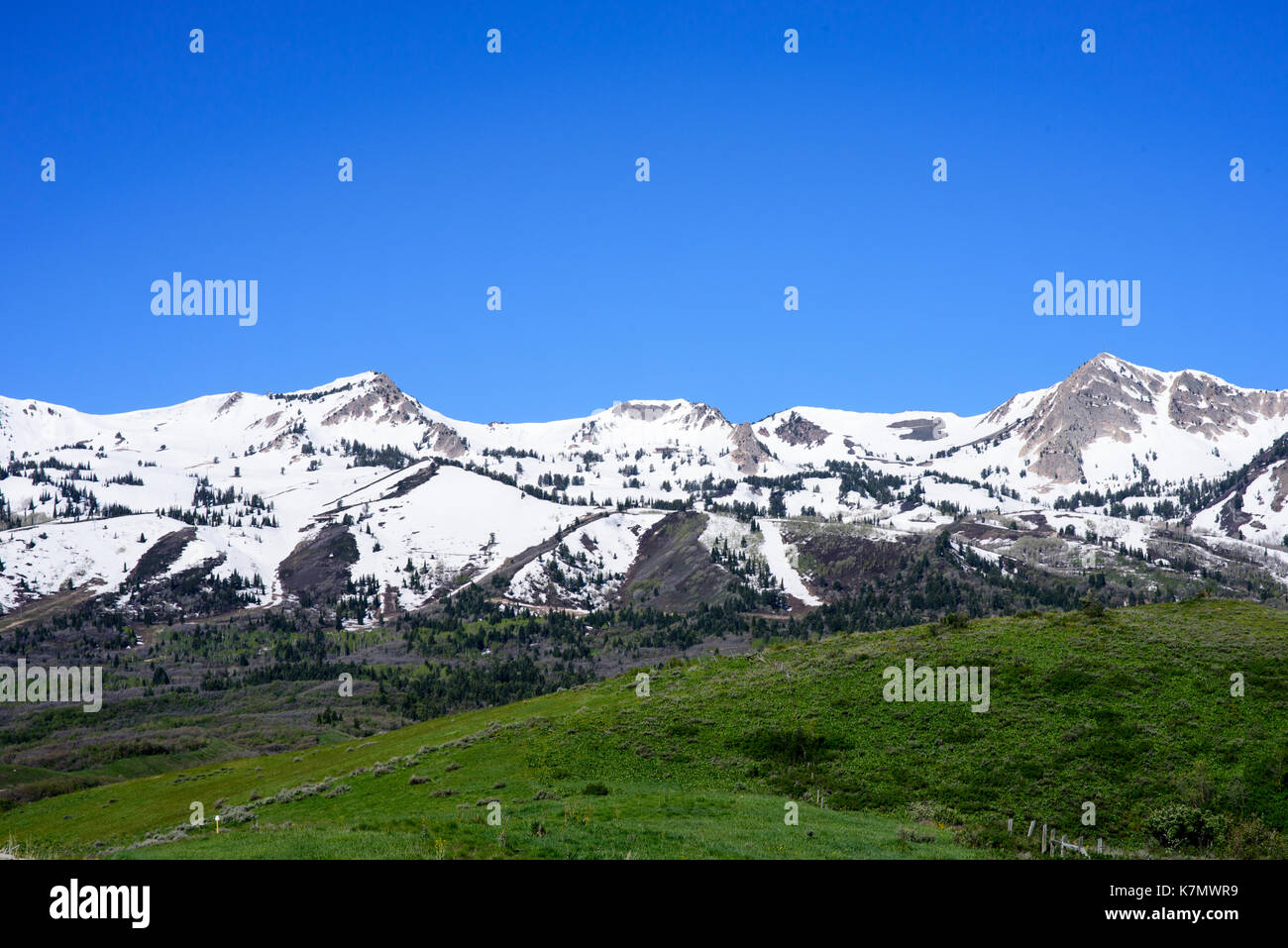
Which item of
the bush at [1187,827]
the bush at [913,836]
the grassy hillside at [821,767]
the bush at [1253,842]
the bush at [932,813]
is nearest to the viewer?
the grassy hillside at [821,767]

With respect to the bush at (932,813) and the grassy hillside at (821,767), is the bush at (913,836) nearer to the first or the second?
the grassy hillside at (821,767)

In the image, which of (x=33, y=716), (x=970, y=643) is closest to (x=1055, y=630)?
(x=970, y=643)

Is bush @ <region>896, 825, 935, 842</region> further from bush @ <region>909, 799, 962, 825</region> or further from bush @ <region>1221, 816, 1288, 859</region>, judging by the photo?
bush @ <region>1221, 816, 1288, 859</region>

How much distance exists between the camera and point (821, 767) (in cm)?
4809

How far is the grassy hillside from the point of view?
32.7 meters

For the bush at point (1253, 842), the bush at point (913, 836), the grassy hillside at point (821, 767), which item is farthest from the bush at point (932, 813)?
the bush at point (1253, 842)

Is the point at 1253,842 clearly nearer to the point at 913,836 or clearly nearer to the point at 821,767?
the point at 913,836

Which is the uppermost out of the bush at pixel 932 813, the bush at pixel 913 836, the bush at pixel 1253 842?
the bush at pixel 913 836

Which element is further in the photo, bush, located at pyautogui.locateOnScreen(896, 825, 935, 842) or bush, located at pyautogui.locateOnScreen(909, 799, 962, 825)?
bush, located at pyautogui.locateOnScreen(909, 799, 962, 825)

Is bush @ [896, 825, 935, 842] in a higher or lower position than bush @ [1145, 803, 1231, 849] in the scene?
higher

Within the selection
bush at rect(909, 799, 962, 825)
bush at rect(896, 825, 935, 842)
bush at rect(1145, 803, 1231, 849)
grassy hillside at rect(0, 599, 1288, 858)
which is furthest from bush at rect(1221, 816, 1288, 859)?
bush at rect(896, 825, 935, 842)

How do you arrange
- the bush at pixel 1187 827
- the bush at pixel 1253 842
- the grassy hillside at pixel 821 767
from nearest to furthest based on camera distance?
the grassy hillside at pixel 821 767, the bush at pixel 1253 842, the bush at pixel 1187 827

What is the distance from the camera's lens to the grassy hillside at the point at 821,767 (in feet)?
107
